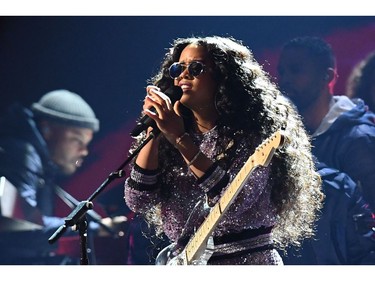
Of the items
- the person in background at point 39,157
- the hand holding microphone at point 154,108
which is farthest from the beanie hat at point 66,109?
the hand holding microphone at point 154,108

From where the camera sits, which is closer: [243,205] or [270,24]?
[243,205]

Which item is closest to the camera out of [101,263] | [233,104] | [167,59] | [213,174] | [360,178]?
[213,174]

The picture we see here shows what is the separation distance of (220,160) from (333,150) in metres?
1.33

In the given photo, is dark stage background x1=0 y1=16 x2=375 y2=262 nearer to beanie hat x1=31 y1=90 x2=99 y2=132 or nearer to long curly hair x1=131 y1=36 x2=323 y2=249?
beanie hat x1=31 y1=90 x2=99 y2=132

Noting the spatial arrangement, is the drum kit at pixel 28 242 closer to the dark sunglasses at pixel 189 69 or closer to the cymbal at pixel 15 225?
the cymbal at pixel 15 225

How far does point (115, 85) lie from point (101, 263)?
0.94 meters

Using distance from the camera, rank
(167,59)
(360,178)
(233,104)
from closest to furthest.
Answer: (233,104) → (167,59) → (360,178)

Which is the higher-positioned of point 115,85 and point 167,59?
point 167,59

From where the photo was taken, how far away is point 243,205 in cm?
245

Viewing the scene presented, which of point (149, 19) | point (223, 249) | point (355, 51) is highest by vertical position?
point (149, 19)

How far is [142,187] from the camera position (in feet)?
8.57

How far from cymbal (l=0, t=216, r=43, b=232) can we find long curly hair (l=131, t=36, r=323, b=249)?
149 centimetres

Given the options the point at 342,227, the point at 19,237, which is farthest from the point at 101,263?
the point at 342,227

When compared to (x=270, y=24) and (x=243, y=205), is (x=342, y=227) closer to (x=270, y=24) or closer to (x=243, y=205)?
(x=270, y=24)
